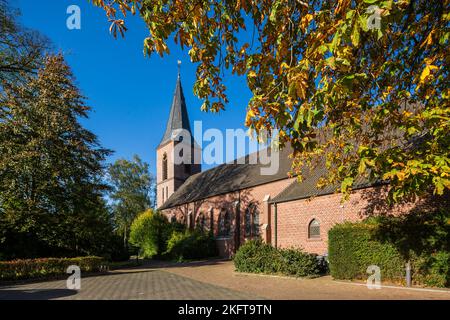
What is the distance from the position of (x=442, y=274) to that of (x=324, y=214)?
25.7 feet

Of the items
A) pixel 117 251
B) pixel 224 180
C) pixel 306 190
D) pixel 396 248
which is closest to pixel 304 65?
pixel 396 248

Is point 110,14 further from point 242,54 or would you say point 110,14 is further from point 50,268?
point 50,268

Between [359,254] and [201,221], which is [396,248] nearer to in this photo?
[359,254]

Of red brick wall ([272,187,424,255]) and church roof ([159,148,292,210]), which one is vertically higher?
church roof ([159,148,292,210])

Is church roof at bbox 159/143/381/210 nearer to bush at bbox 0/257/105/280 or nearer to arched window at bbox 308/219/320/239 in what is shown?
arched window at bbox 308/219/320/239

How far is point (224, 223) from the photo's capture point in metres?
32.2

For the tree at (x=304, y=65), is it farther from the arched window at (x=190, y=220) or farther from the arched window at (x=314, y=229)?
the arched window at (x=190, y=220)

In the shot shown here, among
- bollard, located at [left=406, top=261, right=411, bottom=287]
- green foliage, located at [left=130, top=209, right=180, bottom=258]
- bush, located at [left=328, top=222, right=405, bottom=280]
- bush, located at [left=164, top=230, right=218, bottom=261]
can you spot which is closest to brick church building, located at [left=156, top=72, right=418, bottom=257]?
bush, located at [left=164, top=230, right=218, bottom=261]

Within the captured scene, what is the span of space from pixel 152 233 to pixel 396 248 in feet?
84.9

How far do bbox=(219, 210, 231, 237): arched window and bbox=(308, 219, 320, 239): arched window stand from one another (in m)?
12.2

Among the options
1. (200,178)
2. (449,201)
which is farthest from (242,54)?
(200,178)

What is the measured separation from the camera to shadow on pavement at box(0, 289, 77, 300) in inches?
454

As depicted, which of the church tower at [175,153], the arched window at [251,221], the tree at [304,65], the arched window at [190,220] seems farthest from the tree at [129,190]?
the tree at [304,65]

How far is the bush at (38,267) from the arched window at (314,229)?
12286mm
